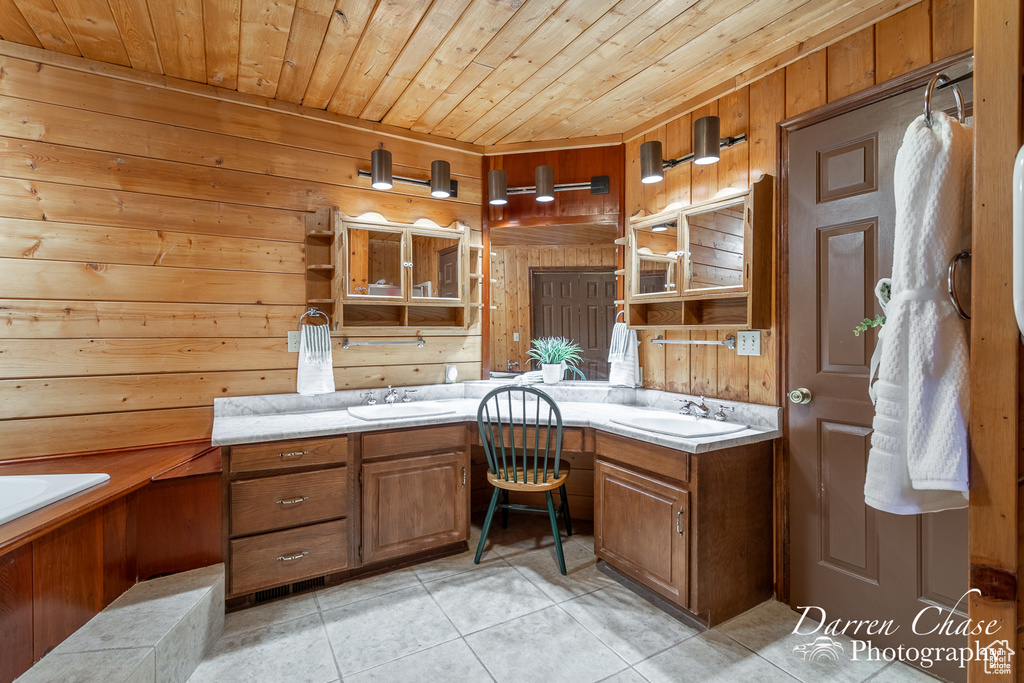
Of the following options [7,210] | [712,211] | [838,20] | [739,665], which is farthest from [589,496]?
[7,210]

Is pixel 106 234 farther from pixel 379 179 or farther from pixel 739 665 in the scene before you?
pixel 739 665

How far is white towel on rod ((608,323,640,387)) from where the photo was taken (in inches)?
110

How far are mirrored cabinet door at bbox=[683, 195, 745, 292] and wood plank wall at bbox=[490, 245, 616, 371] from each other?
2.66 ft

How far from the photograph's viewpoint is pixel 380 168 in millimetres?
2629

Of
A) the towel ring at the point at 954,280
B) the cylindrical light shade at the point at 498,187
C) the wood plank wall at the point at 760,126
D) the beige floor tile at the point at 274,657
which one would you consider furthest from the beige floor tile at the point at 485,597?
the cylindrical light shade at the point at 498,187

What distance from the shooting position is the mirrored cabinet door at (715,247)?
7.20ft

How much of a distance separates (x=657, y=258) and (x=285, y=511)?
214 centimetres

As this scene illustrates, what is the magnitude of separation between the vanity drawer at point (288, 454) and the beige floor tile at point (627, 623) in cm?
120

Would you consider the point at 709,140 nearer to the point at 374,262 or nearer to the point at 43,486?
the point at 374,262

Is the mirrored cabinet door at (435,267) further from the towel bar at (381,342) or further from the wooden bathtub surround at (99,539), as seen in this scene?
the wooden bathtub surround at (99,539)

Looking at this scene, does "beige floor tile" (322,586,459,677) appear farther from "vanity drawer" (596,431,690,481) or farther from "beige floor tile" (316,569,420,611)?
"vanity drawer" (596,431,690,481)

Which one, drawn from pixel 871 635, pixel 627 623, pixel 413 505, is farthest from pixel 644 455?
pixel 413 505

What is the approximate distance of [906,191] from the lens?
1116 mm

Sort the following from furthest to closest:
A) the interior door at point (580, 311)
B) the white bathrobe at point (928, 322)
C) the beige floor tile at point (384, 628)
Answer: the interior door at point (580, 311) < the beige floor tile at point (384, 628) < the white bathrobe at point (928, 322)
